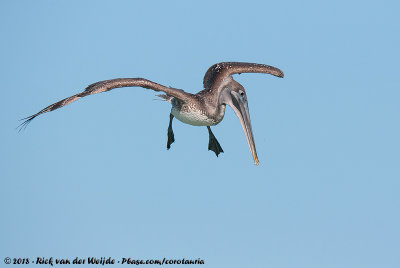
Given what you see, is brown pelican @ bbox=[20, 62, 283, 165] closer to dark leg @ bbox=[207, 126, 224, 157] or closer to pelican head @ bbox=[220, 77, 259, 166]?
pelican head @ bbox=[220, 77, 259, 166]

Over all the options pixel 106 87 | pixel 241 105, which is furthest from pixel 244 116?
pixel 106 87

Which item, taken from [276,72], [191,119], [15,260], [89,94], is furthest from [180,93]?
[15,260]

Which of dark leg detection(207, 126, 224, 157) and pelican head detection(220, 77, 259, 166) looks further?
dark leg detection(207, 126, 224, 157)

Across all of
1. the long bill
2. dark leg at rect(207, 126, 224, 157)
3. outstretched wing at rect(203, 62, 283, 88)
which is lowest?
dark leg at rect(207, 126, 224, 157)

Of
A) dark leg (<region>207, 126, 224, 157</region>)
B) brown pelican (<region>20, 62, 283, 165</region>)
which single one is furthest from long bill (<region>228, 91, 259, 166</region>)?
dark leg (<region>207, 126, 224, 157</region>)

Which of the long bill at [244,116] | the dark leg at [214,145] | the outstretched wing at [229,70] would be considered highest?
the outstretched wing at [229,70]

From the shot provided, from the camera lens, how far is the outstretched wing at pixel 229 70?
73.7 feet

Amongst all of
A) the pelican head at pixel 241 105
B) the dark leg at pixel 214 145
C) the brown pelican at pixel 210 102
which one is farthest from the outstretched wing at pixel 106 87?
the dark leg at pixel 214 145

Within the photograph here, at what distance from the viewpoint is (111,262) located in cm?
2031

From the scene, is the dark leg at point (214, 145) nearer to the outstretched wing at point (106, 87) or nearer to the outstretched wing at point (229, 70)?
the outstretched wing at point (229, 70)

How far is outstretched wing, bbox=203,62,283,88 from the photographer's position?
73.7ft

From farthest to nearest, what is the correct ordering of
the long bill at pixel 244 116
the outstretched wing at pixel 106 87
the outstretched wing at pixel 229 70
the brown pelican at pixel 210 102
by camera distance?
the outstretched wing at pixel 229 70 < the long bill at pixel 244 116 < the brown pelican at pixel 210 102 < the outstretched wing at pixel 106 87

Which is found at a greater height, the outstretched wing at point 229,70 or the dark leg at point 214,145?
the outstretched wing at point 229,70

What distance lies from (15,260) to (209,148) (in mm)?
7476
